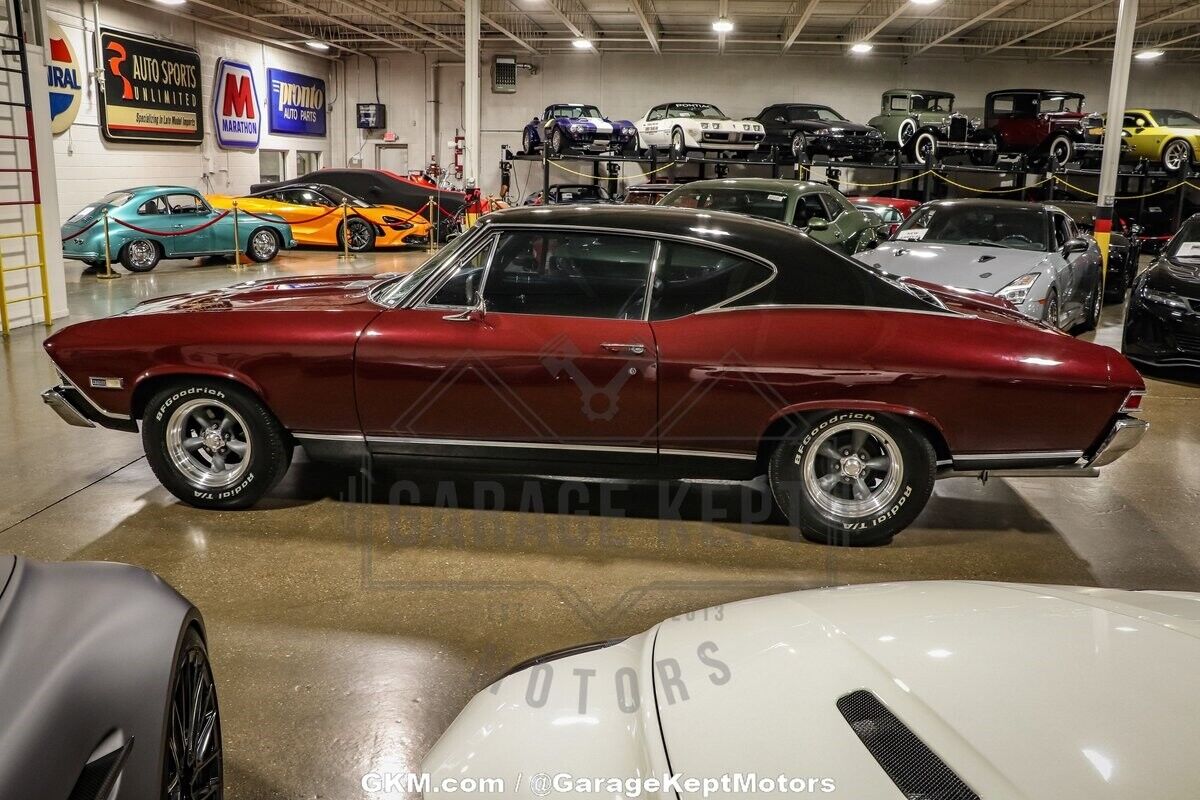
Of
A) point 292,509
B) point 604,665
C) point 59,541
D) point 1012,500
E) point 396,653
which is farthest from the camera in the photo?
point 1012,500

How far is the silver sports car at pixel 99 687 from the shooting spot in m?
1.50

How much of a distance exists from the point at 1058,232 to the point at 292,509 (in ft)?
24.4

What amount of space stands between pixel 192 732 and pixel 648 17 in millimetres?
24506

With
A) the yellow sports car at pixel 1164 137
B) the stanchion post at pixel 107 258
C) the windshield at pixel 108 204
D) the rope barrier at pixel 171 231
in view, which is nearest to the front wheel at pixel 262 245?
the rope barrier at pixel 171 231

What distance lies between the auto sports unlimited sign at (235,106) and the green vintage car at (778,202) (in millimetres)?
15593

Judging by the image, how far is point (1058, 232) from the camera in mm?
8797

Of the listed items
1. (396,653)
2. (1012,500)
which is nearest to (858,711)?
(396,653)

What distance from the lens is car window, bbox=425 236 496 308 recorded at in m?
4.31

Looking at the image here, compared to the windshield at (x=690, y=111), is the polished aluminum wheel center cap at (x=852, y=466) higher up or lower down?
lower down

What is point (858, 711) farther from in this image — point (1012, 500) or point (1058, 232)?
point (1058, 232)

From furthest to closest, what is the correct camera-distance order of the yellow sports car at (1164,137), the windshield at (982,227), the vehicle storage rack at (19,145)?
the yellow sports car at (1164,137), the vehicle storage rack at (19,145), the windshield at (982,227)

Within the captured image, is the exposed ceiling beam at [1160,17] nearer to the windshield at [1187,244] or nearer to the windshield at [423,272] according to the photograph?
the windshield at [1187,244]

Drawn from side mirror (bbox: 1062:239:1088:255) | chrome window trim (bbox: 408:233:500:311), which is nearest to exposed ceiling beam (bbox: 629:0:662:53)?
side mirror (bbox: 1062:239:1088:255)

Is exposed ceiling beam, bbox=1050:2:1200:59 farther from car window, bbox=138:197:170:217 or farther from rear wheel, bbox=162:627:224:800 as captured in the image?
rear wheel, bbox=162:627:224:800
